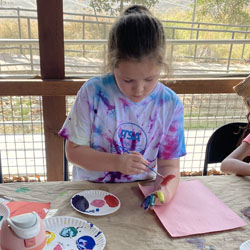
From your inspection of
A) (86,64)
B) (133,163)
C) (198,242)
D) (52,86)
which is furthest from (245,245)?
(86,64)

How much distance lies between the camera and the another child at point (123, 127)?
36.3 inches

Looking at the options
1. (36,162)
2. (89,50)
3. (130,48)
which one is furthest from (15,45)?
(130,48)

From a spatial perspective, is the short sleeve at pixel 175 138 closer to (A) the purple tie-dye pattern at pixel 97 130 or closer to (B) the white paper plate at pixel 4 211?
(A) the purple tie-dye pattern at pixel 97 130

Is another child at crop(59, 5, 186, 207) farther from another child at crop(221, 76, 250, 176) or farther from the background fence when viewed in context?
the background fence

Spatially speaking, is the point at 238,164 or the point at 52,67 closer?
the point at 238,164

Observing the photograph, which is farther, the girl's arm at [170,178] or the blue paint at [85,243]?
the girl's arm at [170,178]

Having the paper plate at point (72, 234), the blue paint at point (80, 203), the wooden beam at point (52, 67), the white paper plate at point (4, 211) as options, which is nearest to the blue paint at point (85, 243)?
the paper plate at point (72, 234)

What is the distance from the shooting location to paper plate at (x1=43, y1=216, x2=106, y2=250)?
27.9 inches

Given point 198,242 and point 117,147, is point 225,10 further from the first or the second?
point 198,242

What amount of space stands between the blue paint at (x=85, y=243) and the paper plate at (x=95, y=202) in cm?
9

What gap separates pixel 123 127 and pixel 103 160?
15 centimetres

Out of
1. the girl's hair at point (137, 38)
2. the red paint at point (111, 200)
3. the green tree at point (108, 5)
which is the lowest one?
the red paint at point (111, 200)

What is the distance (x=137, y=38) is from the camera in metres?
0.86

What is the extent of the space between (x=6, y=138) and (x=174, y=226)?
1564mm
